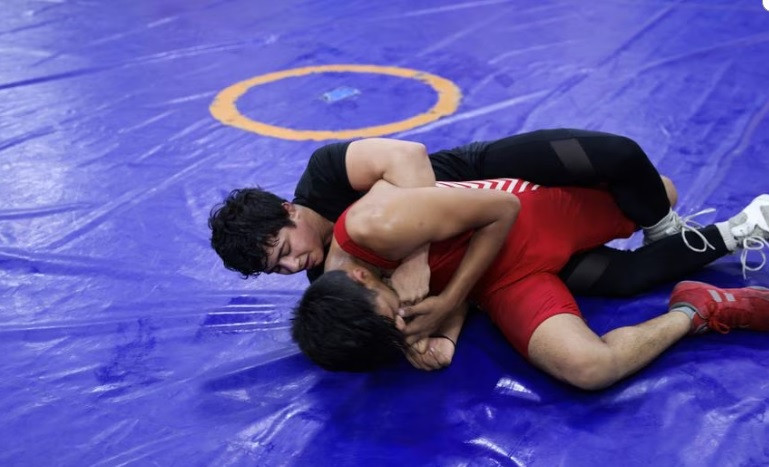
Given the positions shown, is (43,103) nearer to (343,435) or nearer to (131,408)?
(131,408)

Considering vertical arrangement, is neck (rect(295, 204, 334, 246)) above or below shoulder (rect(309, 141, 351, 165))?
below

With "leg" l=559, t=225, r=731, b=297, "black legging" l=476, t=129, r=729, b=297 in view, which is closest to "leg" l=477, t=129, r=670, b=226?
"black legging" l=476, t=129, r=729, b=297

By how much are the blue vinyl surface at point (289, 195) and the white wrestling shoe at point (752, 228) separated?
4.0 inches

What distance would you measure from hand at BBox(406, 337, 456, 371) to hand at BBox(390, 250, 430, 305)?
0.15 m

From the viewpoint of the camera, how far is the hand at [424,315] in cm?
199

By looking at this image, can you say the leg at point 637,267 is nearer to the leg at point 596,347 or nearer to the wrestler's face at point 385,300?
the leg at point 596,347

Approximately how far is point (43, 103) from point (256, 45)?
1.55 meters

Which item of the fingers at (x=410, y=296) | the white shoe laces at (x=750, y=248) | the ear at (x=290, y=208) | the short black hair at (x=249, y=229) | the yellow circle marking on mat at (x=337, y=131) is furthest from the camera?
the yellow circle marking on mat at (x=337, y=131)

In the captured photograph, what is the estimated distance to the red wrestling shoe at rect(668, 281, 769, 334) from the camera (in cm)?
206

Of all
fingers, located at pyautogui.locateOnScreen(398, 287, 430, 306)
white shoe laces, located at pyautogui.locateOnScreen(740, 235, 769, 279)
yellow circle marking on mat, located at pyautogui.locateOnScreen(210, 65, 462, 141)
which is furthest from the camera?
yellow circle marking on mat, located at pyautogui.locateOnScreen(210, 65, 462, 141)

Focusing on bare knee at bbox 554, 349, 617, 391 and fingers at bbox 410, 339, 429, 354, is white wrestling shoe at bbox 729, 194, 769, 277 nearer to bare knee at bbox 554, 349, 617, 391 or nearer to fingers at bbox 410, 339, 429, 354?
bare knee at bbox 554, 349, 617, 391

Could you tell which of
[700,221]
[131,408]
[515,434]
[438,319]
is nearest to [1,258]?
[131,408]

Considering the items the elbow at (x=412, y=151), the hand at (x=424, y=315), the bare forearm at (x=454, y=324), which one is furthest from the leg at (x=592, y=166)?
the hand at (x=424, y=315)

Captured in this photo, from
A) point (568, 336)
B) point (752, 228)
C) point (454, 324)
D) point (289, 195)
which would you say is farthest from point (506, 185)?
point (289, 195)
